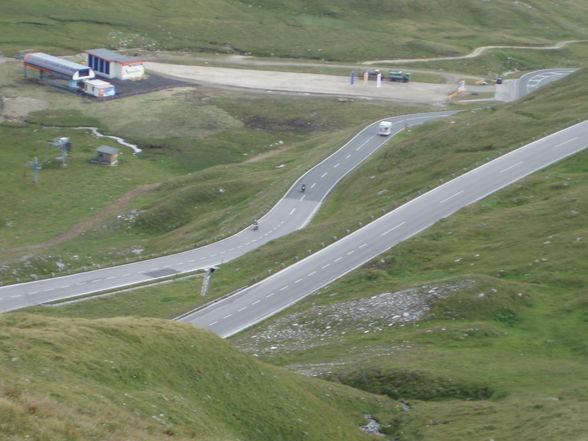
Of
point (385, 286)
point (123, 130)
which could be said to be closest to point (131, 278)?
point (385, 286)

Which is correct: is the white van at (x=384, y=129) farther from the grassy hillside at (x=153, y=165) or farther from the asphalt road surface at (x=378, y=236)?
the asphalt road surface at (x=378, y=236)

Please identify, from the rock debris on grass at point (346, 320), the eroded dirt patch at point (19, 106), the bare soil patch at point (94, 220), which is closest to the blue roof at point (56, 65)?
the eroded dirt patch at point (19, 106)

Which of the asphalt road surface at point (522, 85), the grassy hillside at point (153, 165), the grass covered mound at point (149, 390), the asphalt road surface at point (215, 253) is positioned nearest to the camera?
the grass covered mound at point (149, 390)

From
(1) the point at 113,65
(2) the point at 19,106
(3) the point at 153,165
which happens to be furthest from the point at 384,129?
(2) the point at 19,106

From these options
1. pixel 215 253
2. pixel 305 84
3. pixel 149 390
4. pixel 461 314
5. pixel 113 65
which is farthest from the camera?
pixel 305 84

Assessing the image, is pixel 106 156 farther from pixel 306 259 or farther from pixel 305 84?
pixel 306 259

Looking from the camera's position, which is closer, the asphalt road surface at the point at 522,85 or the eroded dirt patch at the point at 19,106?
the eroded dirt patch at the point at 19,106

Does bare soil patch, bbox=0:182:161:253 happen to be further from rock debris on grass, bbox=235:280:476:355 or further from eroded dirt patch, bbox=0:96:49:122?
rock debris on grass, bbox=235:280:476:355

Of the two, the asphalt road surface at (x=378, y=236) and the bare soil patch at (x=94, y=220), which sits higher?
the asphalt road surface at (x=378, y=236)
